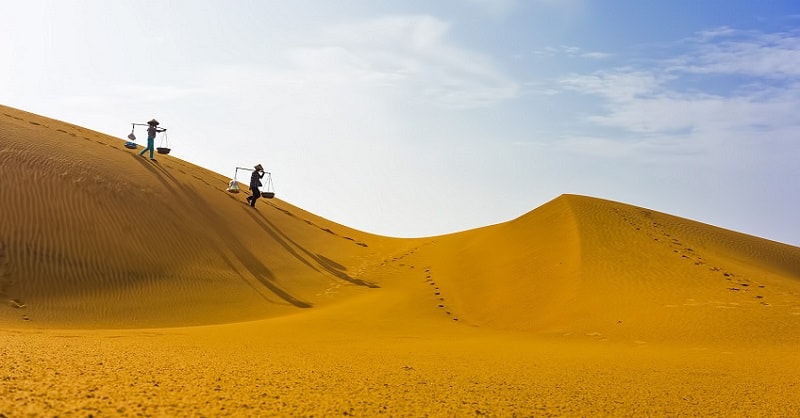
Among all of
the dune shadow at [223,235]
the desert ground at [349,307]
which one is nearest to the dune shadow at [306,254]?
the desert ground at [349,307]

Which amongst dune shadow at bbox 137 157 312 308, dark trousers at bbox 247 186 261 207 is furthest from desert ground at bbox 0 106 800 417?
dark trousers at bbox 247 186 261 207

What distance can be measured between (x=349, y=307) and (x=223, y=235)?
294 inches

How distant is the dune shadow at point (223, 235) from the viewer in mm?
21297

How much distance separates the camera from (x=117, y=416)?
596cm

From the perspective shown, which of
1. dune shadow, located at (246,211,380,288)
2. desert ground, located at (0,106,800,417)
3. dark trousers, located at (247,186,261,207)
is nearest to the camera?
desert ground, located at (0,106,800,417)

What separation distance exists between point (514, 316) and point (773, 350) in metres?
6.71

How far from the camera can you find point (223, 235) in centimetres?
2475

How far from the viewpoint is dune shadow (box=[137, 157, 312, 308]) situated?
69.9 feet

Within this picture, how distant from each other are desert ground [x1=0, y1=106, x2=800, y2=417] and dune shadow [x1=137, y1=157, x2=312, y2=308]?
11 cm

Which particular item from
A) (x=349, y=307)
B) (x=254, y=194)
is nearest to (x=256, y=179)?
(x=254, y=194)

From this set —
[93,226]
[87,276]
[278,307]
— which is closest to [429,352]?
[278,307]

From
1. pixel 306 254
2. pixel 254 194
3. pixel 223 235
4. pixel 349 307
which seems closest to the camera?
pixel 349 307

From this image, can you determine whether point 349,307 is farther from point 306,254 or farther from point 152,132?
point 152,132

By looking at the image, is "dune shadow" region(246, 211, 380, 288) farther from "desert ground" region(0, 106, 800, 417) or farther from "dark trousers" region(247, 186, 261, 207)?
"dark trousers" region(247, 186, 261, 207)
